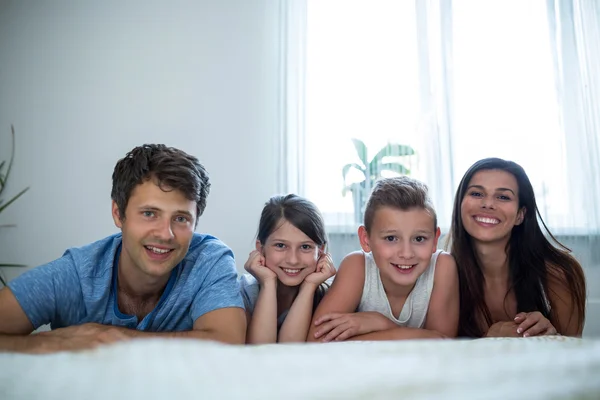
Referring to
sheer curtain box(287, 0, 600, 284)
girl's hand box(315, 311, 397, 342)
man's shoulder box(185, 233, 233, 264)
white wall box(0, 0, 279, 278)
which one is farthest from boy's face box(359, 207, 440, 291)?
white wall box(0, 0, 279, 278)

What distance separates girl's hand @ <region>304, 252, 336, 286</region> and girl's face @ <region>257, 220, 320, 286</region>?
0.02 metres

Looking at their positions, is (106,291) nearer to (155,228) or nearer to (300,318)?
(155,228)

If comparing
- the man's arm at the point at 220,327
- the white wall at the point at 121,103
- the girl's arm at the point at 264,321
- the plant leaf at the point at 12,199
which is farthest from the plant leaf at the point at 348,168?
the plant leaf at the point at 12,199

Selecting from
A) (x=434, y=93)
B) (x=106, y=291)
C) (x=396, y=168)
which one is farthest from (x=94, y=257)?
(x=434, y=93)

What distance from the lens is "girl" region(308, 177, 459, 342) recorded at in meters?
1.33

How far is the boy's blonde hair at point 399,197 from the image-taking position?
1.38 meters

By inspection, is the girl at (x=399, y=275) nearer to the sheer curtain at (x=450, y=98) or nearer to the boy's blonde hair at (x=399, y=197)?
the boy's blonde hair at (x=399, y=197)

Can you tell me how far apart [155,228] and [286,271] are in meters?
0.48

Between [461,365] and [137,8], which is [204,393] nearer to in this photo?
[461,365]

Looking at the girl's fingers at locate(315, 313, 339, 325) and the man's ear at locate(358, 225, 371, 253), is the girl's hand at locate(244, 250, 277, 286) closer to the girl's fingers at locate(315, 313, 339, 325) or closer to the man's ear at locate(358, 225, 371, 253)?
the girl's fingers at locate(315, 313, 339, 325)

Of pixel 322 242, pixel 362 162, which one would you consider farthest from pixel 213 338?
pixel 362 162

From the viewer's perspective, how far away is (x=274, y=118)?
2674mm

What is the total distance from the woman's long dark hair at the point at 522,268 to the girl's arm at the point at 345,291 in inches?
15.2

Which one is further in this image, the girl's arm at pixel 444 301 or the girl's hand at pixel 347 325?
the girl's arm at pixel 444 301
